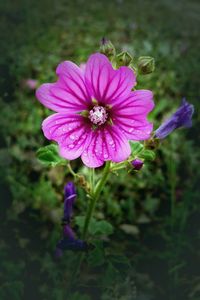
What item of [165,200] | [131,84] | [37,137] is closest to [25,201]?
[37,137]

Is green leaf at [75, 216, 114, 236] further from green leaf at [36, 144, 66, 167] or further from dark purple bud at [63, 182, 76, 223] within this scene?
green leaf at [36, 144, 66, 167]

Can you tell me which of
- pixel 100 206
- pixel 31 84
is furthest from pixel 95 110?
pixel 31 84

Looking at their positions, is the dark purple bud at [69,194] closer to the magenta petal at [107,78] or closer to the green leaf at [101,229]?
the green leaf at [101,229]

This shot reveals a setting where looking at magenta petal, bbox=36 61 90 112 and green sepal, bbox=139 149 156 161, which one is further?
green sepal, bbox=139 149 156 161

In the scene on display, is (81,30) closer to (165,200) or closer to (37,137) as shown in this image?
(37,137)

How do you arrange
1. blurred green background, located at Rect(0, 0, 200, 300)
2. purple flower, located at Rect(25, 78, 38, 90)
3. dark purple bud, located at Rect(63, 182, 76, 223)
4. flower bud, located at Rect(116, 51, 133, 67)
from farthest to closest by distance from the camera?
purple flower, located at Rect(25, 78, 38, 90), blurred green background, located at Rect(0, 0, 200, 300), dark purple bud, located at Rect(63, 182, 76, 223), flower bud, located at Rect(116, 51, 133, 67)

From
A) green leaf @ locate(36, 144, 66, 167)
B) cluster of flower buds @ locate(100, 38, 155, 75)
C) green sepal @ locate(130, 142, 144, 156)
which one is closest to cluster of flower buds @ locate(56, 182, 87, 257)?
green leaf @ locate(36, 144, 66, 167)

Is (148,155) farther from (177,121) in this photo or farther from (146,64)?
(146,64)

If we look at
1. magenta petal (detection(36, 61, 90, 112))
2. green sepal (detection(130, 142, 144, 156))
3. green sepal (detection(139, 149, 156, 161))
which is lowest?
green sepal (detection(139, 149, 156, 161))

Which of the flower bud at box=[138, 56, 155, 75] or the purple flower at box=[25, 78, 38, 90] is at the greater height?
the purple flower at box=[25, 78, 38, 90]
